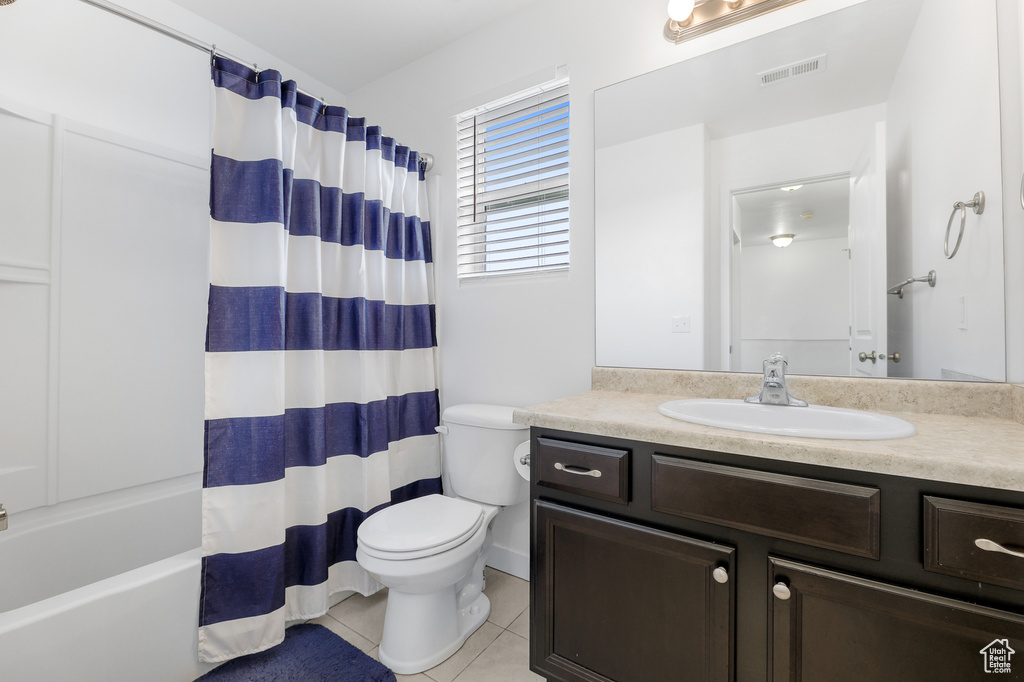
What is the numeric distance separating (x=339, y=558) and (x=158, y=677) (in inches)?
24.0

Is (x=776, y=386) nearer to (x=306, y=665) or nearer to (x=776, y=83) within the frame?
(x=776, y=83)

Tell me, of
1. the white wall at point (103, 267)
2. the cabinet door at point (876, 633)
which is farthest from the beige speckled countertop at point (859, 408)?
the white wall at point (103, 267)

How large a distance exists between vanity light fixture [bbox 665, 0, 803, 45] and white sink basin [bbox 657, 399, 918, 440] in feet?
4.27

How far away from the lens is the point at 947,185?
3.83 ft

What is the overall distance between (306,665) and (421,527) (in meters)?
0.57

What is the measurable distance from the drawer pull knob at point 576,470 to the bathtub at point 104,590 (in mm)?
1208

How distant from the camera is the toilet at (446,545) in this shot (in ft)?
4.57

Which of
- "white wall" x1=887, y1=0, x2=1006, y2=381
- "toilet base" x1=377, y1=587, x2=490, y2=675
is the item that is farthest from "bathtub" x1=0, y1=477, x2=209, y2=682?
"white wall" x1=887, y1=0, x2=1006, y2=381

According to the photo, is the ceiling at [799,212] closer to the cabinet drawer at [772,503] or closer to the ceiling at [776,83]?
the ceiling at [776,83]

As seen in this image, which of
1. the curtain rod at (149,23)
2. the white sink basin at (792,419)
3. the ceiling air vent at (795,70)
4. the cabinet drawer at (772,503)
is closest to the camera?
the cabinet drawer at (772,503)

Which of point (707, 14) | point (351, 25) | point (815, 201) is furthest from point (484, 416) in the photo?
point (351, 25)

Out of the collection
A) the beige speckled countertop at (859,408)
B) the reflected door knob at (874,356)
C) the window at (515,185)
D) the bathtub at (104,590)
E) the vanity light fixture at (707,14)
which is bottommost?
the bathtub at (104,590)

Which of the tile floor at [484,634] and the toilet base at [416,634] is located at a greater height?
the toilet base at [416,634]

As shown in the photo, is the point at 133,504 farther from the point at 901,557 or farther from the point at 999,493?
the point at 999,493
